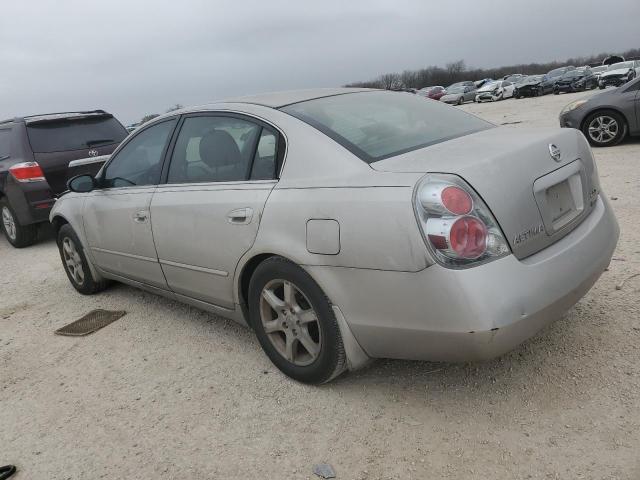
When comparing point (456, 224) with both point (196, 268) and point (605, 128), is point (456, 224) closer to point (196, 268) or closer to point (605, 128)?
point (196, 268)

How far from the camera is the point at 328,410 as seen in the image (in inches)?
107

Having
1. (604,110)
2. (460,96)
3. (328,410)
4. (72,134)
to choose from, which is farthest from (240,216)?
(460,96)

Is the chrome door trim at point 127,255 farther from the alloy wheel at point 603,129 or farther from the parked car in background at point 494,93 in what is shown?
the parked car in background at point 494,93

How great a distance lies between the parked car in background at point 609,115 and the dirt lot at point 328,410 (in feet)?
20.6

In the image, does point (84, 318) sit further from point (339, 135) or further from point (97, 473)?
point (339, 135)

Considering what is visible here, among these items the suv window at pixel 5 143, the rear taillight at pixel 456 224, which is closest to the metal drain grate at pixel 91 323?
the rear taillight at pixel 456 224

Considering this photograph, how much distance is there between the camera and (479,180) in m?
2.29

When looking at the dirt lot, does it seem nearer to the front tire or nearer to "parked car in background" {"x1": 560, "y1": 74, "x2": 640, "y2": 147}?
the front tire

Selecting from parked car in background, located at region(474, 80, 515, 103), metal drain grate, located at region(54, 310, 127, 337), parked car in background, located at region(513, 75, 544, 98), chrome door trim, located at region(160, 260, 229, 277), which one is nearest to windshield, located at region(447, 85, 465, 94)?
parked car in background, located at region(474, 80, 515, 103)

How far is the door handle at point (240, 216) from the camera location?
2908mm

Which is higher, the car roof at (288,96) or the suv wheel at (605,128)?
the car roof at (288,96)

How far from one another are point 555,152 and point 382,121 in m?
0.95

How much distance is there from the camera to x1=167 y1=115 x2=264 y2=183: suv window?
10.2 feet

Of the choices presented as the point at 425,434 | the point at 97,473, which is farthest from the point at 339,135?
the point at 97,473
